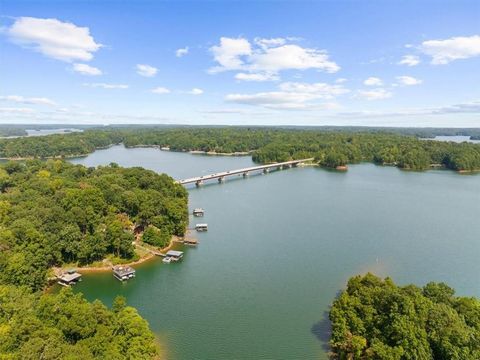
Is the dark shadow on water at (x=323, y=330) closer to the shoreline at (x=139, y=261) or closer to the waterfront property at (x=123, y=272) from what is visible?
the waterfront property at (x=123, y=272)

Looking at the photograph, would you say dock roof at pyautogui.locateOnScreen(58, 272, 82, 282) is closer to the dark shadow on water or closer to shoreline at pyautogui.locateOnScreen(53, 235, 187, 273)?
shoreline at pyautogui.locateOnScreen(53, 235, 187, 273)

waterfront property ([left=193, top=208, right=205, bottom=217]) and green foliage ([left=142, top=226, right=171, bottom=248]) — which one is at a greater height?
green foliage ([left=142, top=226, right=171, bottom=248])

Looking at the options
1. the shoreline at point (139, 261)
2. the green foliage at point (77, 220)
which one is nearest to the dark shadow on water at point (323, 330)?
the shoreline at point (139, 261)

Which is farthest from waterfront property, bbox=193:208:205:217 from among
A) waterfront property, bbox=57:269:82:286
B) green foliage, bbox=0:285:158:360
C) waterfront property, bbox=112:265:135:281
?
green foliage, bbox=0:285:158:360

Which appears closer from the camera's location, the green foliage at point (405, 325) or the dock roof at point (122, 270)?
the green foliage at point (405, 325)

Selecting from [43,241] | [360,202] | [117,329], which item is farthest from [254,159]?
[117,329]

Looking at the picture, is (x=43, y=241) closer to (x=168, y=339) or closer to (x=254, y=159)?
(x=168, y=339)

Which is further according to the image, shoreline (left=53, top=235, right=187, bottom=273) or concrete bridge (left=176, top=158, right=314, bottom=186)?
concrete bridge (left=176, top=158, right=314, bottom=186)
